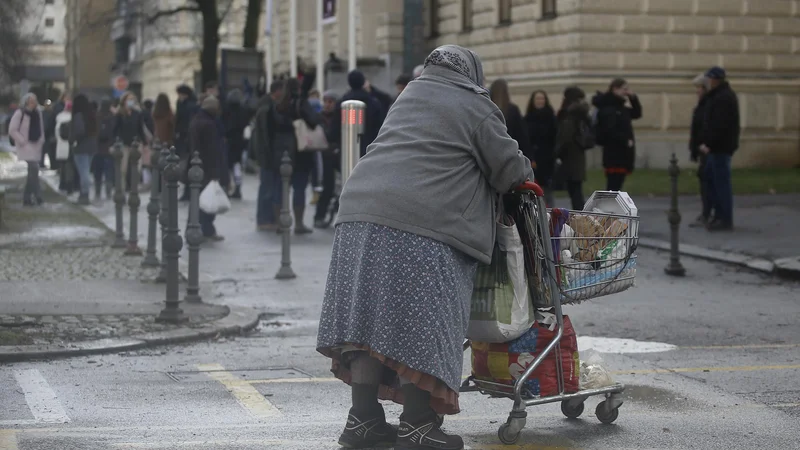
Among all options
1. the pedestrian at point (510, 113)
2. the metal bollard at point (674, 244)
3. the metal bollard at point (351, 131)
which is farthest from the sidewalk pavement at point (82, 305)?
the metal bollard at point (674, 244)

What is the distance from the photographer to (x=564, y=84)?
95.1 ft

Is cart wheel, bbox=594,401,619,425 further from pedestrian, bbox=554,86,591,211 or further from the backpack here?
the backpack

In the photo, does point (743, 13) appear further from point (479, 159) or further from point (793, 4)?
point (479, 159)

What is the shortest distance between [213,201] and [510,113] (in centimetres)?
343

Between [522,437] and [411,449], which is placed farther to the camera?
[522,437]

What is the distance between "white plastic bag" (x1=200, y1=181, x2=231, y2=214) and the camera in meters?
15.5

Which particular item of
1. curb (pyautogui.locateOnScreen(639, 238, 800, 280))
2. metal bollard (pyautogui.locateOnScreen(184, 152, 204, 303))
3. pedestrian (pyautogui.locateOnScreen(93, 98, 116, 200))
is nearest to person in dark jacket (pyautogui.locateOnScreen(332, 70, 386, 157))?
curb (pyautogui.locateOnScreen(639, 238, 800, 280))

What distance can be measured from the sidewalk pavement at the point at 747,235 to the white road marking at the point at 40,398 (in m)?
7.75

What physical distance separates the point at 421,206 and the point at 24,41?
77.6 meters

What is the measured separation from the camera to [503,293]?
6.16m

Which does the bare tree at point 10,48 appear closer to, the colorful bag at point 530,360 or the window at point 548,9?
the window at point 548,9

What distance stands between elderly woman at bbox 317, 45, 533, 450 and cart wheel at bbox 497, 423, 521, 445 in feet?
0.74

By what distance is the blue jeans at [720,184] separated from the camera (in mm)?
16688

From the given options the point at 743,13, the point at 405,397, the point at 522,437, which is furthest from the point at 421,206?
the point at 743,13
